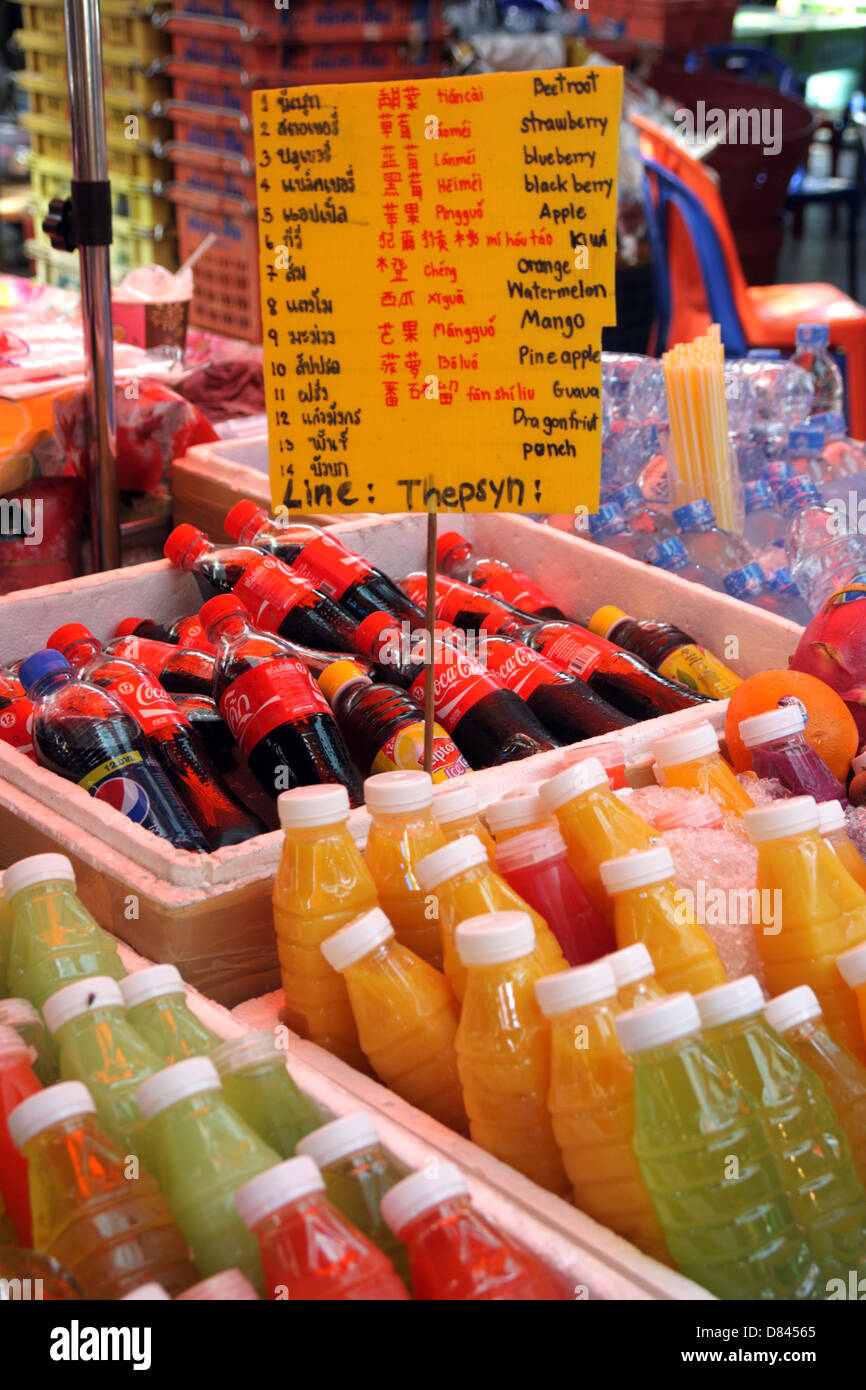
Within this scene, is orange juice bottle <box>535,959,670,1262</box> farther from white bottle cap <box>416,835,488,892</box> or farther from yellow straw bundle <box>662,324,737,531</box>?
yellow straw bundle <box>662,324,737,531</box>

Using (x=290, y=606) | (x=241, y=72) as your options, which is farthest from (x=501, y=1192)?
(x=241, y=72)

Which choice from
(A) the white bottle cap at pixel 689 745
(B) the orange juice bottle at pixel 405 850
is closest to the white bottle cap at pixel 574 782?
(B) the orange juice bottle at pixel 405 850

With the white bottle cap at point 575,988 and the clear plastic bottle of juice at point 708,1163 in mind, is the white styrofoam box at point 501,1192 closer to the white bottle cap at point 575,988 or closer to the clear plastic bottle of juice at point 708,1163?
the clear plastic bottle of juice at point 708,1163

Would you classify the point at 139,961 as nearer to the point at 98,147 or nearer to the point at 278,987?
the point at 278,987

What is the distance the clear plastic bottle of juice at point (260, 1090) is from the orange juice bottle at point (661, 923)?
12.4 inches

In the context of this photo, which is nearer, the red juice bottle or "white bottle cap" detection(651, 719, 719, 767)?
the red juice bottle

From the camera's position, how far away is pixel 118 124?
5.68 metres

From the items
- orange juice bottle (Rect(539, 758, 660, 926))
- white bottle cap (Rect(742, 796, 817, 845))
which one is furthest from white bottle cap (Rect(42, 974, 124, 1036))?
white bottle cap (Rect(742, 796, 817, 845))

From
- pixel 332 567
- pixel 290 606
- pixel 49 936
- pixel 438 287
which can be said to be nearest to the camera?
pixel 49 936

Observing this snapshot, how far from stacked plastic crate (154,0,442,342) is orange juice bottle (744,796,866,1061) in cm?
447

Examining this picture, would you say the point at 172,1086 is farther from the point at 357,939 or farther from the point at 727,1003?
the point at 727,1003

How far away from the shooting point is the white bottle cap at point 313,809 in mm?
1191

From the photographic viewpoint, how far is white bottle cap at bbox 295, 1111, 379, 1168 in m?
0.96

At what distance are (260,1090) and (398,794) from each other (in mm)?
299
